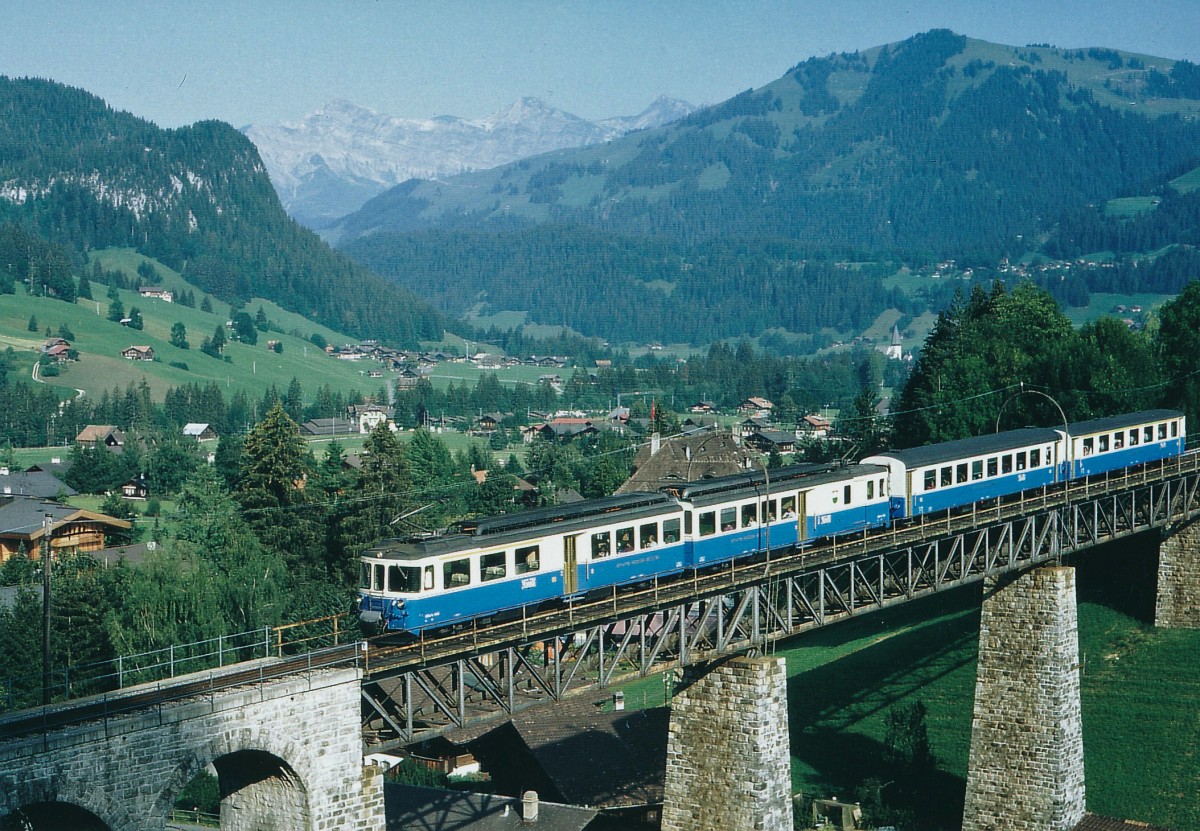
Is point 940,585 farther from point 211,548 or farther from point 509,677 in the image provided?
point 211,548

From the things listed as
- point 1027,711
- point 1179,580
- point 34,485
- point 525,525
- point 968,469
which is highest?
point 525,525

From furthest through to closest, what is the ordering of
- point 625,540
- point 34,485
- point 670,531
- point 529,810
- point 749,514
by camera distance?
point 34,485 < point 529,810 < point 749,514 < point 670,531 < point 625,540

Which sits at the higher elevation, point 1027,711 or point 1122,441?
point 1122,441

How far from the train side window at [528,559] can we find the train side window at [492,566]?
529 millimetres

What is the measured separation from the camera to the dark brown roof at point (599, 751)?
55344 millimetres

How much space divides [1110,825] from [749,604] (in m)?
18.2

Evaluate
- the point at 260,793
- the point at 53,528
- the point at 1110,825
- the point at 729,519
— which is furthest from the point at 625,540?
the point at 53,528

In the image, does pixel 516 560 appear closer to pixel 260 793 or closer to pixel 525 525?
pixel 525 525

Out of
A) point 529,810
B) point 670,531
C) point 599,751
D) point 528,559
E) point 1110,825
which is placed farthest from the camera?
point 599,751

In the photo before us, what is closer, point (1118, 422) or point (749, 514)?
point (749, 514)

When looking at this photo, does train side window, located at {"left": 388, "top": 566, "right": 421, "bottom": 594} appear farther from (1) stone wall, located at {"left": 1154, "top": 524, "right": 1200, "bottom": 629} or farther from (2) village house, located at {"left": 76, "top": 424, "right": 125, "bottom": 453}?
(2) village house, located at {"left": 76, "top": 424, "right": 125, "bottom": 453}

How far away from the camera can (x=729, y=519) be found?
4659 centimetres

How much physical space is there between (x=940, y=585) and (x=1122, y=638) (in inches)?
811

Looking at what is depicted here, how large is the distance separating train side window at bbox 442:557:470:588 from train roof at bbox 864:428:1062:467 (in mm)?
21852
